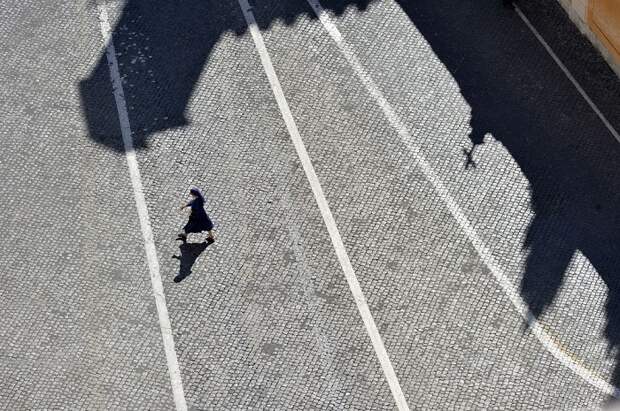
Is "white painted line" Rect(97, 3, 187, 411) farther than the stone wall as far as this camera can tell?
No

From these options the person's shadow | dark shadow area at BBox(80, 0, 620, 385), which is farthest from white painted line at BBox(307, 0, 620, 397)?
the person's shadow

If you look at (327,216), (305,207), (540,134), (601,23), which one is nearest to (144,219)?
(305,207)

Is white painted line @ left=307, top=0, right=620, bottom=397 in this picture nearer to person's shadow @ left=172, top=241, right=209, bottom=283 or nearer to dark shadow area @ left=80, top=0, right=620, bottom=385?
dark shadow area @ left=80, top=0, right=620, bottom=385

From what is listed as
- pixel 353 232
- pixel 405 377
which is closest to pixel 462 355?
pixel 405 377

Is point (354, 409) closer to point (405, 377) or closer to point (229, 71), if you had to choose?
point (405, 377)

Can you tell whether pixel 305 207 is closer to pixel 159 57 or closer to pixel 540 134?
pixel 159 57

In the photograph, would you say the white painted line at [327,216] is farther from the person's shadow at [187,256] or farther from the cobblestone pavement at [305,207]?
the person's shadow at [187,256]
